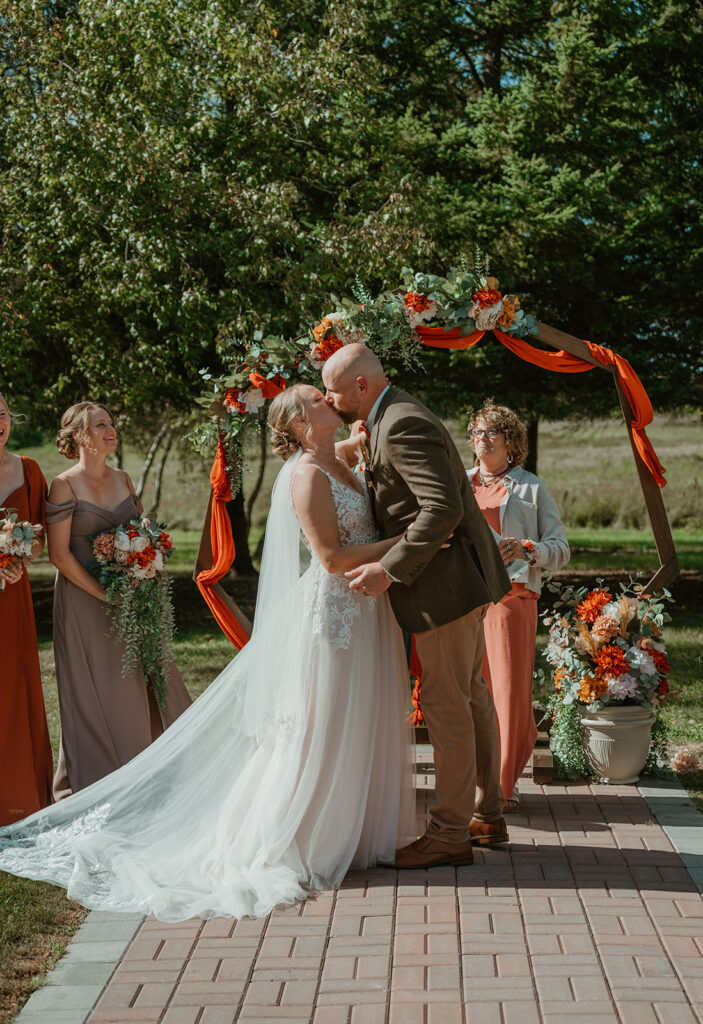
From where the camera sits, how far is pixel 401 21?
44.8 ft

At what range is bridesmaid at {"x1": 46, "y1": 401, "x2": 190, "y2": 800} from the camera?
566 cm

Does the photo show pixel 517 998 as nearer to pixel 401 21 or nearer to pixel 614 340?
pixel 614 340

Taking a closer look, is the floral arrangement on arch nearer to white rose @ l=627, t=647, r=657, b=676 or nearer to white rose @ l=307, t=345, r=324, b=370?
white rose @ l=307, t=345, r=324, b=370

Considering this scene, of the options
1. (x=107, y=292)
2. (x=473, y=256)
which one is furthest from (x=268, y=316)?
(x=473, y=256)

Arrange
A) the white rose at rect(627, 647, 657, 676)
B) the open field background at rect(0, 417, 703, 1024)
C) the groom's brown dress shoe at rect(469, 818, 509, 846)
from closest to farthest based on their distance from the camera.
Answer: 1. the open field background at rect(0, 417, 703, 1024)
2. the groom's brown dress shoe at rect(469, 818, 509, 846)
3. the white rose at rect(627, 647, 657, 676)

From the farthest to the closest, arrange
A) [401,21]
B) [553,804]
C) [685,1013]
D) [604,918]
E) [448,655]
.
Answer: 1. [401,21]
2. [553,804]
3. [448,655]
4. [604,918]
5. [685,1013]

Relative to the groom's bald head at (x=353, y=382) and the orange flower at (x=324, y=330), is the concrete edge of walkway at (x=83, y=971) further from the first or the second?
the orange flower at (x=324, y=330)

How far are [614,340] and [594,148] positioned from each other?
2.48 metres

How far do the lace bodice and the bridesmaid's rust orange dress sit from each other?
167cm

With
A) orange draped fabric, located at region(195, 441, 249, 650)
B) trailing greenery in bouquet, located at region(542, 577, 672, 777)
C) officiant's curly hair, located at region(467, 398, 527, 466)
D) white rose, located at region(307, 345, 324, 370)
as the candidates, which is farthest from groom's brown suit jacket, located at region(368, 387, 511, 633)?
orange draped fabric, located at region(195, 441, 249, 650)

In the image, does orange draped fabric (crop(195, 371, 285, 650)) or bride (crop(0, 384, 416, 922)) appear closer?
bride (crop(0, 384, 416, 922))

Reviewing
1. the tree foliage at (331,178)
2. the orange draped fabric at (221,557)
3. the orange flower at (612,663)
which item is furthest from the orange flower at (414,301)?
the tree foliage at (331,178)

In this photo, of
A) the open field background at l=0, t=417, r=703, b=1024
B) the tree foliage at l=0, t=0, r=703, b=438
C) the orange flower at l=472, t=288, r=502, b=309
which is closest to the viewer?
the open field background at l=0, t=417, r=703, b=1024

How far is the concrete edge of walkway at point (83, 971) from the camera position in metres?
3.36
